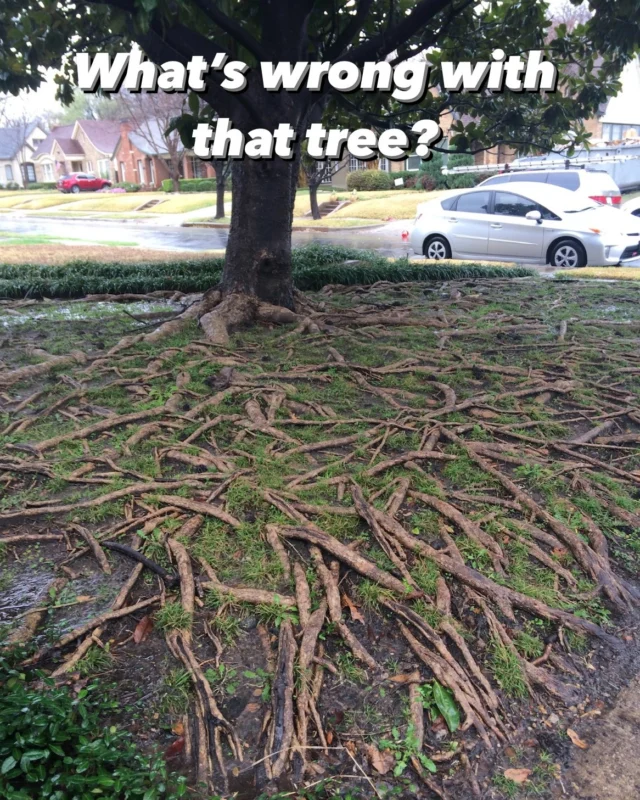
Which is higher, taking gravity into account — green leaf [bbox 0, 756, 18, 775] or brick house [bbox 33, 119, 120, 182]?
brick house [bbox 33, 119, 120, 182]

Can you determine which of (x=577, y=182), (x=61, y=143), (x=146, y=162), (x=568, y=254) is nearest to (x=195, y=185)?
(x=146, y=162)

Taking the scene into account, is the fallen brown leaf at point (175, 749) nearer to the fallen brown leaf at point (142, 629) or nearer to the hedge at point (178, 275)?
the fallen brown leaf at point (142, 629)

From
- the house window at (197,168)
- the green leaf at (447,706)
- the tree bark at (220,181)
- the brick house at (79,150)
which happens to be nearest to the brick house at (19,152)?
the brick house at (79,150)

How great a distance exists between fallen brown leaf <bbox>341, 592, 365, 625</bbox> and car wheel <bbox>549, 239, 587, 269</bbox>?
37.9 feet

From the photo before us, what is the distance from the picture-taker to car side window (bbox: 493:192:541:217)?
13172mm

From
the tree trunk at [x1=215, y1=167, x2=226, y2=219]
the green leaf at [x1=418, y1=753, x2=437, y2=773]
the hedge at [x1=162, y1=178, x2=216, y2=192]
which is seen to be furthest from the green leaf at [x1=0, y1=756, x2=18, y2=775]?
the hedge at [x1=162, y1=178, x2=216, y2=192]

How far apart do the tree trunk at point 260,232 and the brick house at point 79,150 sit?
65676mm

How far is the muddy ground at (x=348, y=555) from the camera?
97.3 inches

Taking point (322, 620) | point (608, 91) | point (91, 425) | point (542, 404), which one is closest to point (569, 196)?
point (608, 91)

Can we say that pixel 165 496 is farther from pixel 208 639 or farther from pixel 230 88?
pixel 230 88

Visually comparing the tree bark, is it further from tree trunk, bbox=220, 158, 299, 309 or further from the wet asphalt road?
tree trunk, bbox=220, 158, 299, 309

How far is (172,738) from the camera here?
2.42 m

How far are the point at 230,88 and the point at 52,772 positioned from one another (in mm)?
6027

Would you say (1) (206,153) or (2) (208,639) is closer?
(2) (208,639)
